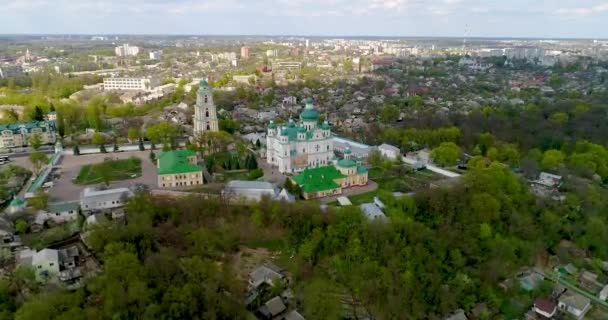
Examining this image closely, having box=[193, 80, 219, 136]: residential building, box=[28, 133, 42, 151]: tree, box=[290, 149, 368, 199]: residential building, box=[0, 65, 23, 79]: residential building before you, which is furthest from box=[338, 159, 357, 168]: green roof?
box=[0, 65, 23, 79]: residential building

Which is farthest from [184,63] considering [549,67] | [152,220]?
[152,220]

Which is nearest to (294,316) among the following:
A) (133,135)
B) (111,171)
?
(111,171)

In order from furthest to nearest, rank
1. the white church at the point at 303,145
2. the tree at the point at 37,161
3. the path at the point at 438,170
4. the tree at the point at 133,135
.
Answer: the tree at the point at 133,135, the path at the point at 438,170, the tree at the point at 37,161, the white church at the point at 303,145

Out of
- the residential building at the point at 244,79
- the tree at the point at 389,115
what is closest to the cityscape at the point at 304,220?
the tree at the point at 389,115

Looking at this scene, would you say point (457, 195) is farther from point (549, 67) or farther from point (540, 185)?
point (549, 67)

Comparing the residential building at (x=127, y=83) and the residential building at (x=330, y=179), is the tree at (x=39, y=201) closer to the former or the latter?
the residential building at (x=330, y=179)

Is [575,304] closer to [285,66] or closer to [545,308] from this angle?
[545,308]

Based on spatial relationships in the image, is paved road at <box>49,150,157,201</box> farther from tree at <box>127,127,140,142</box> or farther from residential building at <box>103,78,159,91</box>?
residential building at <box>103,78,159,91</box>
